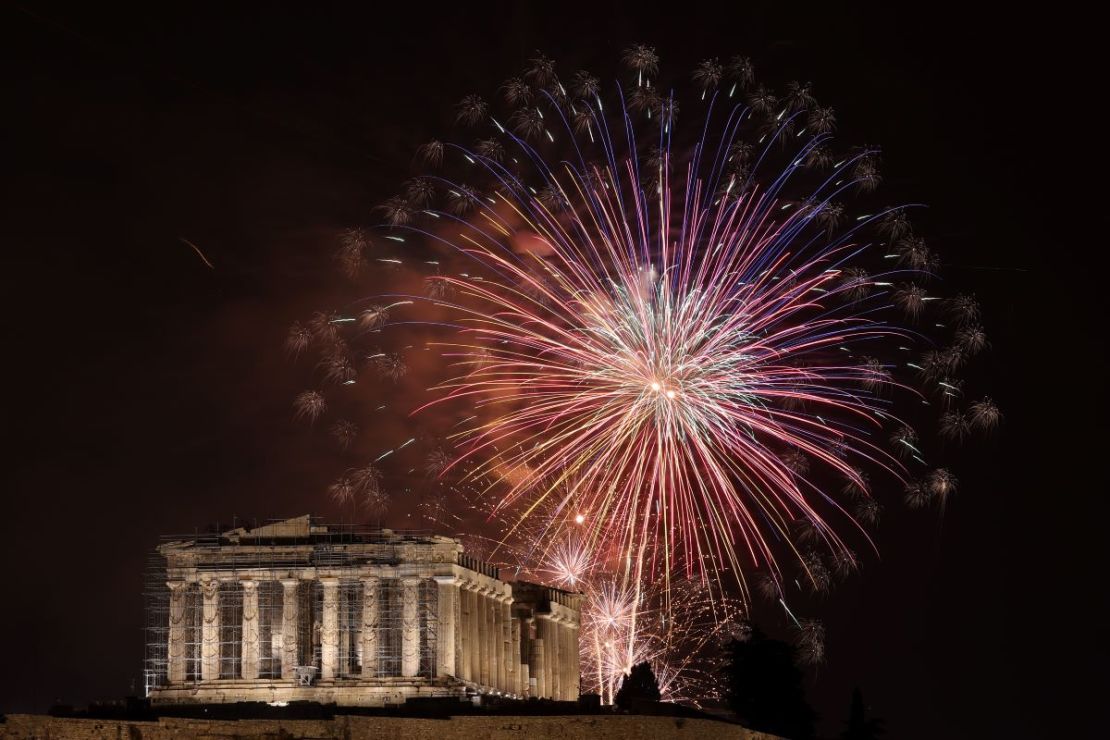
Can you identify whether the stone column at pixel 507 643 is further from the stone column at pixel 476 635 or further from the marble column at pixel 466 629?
the marble column at pixel 466 629

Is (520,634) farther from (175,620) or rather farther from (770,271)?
(770,271)

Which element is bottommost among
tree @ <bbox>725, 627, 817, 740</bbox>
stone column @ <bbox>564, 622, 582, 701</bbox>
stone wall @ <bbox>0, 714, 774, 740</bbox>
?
stone wall @ <bbox>0, 714, 774, 740</bbox>

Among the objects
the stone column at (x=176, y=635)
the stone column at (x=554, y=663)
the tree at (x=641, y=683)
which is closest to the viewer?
the tree at (x=641, y=683)

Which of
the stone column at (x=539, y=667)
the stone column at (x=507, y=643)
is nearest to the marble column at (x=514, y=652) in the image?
the stone column at (x=507, y=643)

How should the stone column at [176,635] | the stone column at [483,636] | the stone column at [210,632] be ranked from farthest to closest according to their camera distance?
the stone column at [483,636], the stone column at [176,635], the stone column at [210,632]

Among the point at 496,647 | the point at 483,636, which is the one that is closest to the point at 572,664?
the point at 496,647

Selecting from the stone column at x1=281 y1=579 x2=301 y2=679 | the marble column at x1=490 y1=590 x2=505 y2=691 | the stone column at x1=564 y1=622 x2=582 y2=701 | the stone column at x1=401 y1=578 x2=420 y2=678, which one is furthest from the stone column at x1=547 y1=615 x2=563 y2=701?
the stone column at x1=281 y1=579 x2=301 y2=679

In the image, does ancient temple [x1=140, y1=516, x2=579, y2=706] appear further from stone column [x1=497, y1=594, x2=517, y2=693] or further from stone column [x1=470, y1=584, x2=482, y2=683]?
stone column [x1=497, y1=594, x2=517, y2=693]
